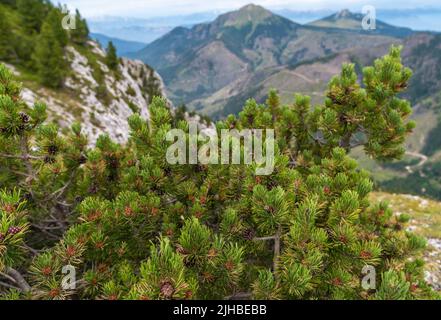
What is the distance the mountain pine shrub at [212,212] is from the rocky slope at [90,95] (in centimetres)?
2662

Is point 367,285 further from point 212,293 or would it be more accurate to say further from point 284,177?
point 212,293

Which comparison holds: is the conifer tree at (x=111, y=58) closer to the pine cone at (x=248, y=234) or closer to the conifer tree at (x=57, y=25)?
the conifer tree at (x=57, y=25)

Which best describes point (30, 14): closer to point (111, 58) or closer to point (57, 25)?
point (57, 25)

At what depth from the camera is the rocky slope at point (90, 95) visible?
4475 centimetres

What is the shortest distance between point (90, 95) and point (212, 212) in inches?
2264

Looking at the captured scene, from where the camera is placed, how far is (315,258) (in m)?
4.48

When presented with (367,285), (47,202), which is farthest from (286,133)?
(47,202)

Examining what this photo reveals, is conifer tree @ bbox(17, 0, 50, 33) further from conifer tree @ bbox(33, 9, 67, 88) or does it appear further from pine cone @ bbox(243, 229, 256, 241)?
pine cone @ bbox(243, 229, 256, 241)

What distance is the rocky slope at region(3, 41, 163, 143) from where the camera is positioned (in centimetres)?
4475

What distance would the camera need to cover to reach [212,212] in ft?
23.3

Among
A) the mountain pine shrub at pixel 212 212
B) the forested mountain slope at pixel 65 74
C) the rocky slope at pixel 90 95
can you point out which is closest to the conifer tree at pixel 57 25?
the forested mountain slope at pixel 65 74

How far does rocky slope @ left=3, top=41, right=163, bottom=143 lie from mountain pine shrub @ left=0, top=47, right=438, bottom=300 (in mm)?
26622

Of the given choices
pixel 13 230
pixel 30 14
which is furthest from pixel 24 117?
pixel 30 14
